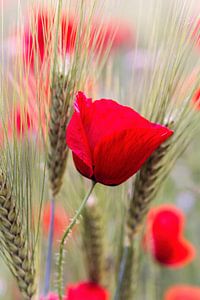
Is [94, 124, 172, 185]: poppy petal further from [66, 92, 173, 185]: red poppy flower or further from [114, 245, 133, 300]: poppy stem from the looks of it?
[114, 245, 133, 300]: poppy stem

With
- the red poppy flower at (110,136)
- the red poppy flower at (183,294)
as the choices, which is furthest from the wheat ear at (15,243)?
the red poppy flower at (183,294)

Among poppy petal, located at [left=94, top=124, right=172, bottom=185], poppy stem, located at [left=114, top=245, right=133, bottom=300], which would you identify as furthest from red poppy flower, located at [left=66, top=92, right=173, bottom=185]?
poppy stem, located at [left=114, top=245, right=133, bottom=300]

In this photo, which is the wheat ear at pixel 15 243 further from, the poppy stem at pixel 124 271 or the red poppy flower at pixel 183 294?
the red poppy flower at pixel 183 294

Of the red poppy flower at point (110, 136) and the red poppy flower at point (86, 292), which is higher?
the red poppy flower at point (110, 136)

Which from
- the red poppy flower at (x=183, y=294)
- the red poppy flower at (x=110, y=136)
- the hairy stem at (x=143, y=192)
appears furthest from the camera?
the red poppy flower at (x=183, y=294)

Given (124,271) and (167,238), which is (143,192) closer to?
(124,271)

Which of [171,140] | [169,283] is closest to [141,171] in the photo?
[171,140]

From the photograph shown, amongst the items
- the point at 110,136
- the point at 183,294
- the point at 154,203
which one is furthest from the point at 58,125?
the point at 183,294
